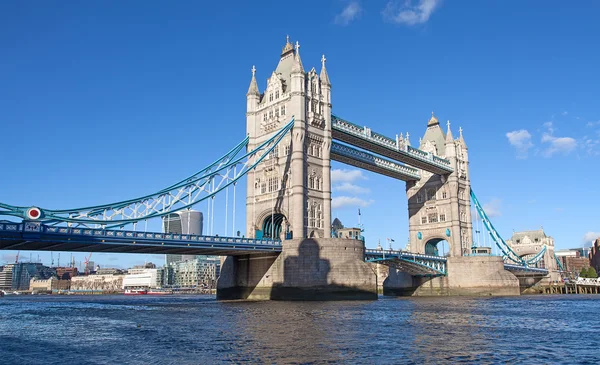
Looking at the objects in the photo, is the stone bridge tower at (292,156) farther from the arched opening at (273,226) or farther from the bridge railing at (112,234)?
the bridge railing at (112,234)

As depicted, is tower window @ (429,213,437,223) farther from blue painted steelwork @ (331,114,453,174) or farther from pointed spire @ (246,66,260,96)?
pointed spire @ (246,66,260,96)

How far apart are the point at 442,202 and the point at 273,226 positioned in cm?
3677

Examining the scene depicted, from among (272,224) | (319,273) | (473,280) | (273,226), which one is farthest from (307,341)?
(473,280)

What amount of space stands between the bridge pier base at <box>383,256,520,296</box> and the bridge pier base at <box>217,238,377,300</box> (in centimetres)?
2941

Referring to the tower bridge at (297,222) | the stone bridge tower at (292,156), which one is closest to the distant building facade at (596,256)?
the tower bridge at (297,222)

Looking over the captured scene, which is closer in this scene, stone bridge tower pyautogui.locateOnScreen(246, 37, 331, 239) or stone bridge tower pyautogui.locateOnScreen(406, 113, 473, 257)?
stone bridge tower pyautogui.locateOnScreen(246, 37, 331, 239)

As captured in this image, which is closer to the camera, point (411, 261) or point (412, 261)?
point (411, 261)

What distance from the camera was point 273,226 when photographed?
66.8 metres

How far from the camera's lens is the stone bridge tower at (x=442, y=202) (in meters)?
90.2

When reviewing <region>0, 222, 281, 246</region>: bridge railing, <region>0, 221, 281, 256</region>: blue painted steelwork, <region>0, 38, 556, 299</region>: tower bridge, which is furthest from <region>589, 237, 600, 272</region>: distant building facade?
<region>0, 222, 281, 246</region>: bridge railing

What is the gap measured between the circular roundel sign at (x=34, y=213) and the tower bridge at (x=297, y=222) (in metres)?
0.08

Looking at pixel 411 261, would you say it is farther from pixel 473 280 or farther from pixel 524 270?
pixel 524 270

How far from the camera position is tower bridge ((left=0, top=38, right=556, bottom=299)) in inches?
1896

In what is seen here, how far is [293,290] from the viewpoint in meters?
55.1
